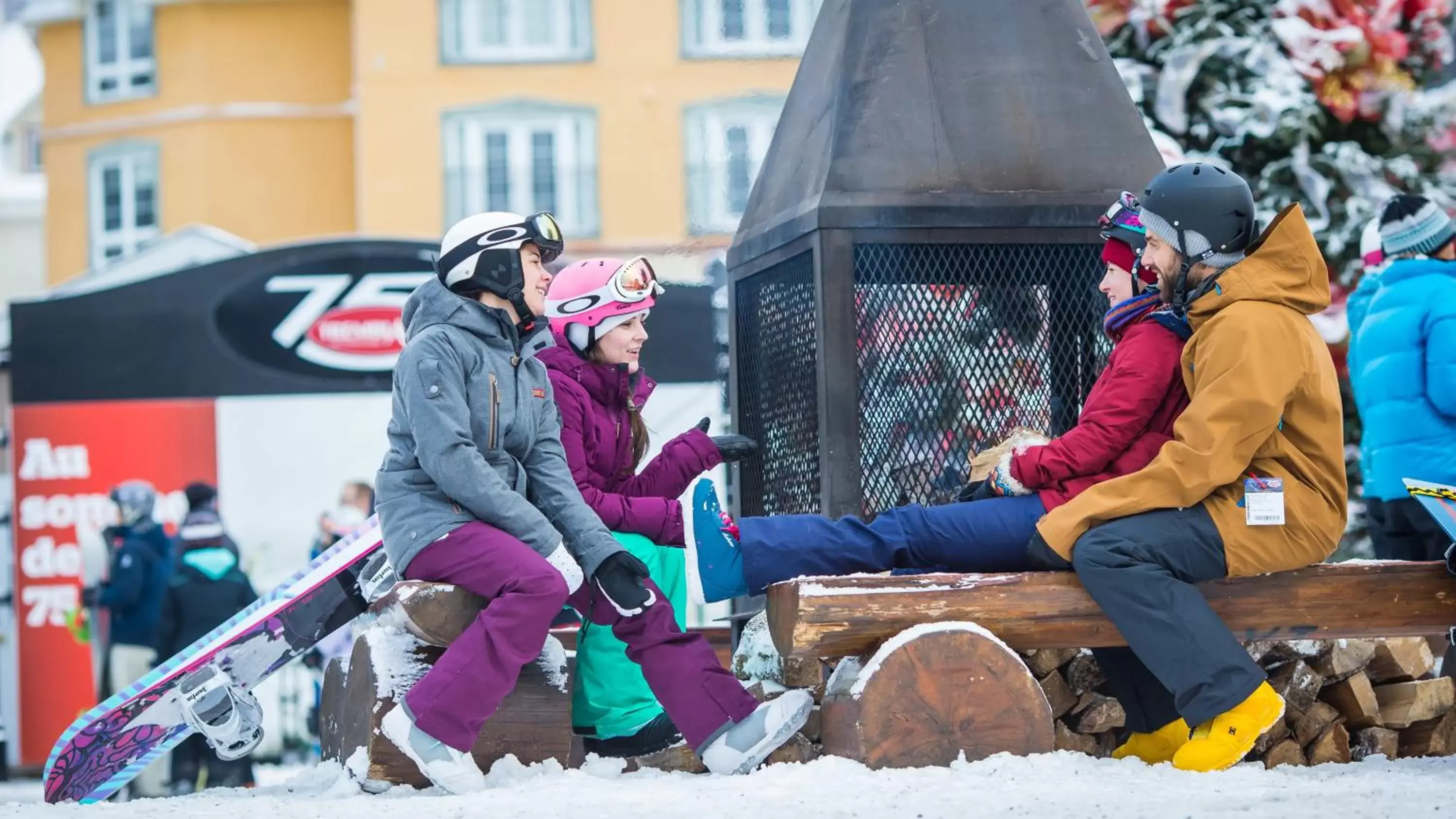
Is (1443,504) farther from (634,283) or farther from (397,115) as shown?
(397,115)

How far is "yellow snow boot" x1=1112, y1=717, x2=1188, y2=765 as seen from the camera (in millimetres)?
4988

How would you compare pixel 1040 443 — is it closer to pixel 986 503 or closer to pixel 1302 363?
pixel 986 503

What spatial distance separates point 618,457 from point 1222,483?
1.70 metres

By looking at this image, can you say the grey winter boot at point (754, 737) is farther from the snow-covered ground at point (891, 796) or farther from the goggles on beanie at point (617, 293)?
the goggles on beanie at point (617, 293)

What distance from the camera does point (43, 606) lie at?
40.6 ft

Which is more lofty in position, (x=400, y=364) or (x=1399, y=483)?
(x=400, y=364)

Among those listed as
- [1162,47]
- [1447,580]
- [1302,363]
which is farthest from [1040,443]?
[1162,47]

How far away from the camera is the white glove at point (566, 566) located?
15.5ft

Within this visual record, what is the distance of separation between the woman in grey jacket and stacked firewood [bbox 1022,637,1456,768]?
1028 millimetres

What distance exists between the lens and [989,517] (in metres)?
4.88

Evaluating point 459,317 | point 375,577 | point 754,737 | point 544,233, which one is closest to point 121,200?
point 375,577

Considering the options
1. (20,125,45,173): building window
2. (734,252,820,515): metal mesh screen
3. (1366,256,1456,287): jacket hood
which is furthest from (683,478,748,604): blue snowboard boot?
(20,125,45,173): building window

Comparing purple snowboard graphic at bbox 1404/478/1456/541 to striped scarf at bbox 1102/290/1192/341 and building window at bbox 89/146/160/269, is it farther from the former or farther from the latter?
building window at bbox 89/146/160/269

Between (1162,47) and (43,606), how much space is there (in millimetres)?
7807
